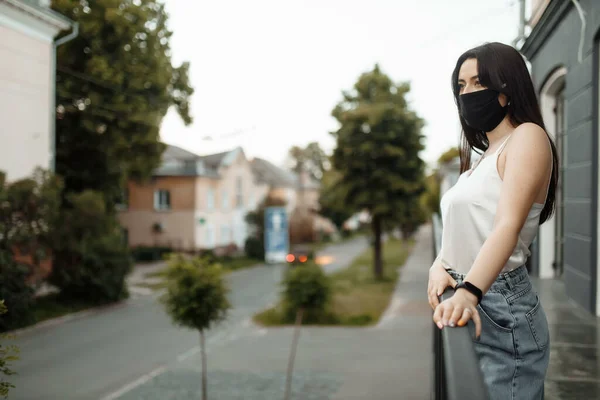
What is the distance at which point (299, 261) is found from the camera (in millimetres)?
15055

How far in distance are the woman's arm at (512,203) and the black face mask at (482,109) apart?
7.5 inches

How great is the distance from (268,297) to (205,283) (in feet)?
35.4

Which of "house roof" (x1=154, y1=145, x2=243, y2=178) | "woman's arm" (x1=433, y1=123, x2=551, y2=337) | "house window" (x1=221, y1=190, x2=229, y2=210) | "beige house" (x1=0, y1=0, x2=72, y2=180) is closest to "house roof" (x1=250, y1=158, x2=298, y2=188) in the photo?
"house window" (x1=221, y1=190, x2=229, y2=210)

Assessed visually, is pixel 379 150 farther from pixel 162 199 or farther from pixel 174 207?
pixel 162 199

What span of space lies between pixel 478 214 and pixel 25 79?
7.67m

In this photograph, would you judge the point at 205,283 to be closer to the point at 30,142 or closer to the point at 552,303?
the point at 30,142

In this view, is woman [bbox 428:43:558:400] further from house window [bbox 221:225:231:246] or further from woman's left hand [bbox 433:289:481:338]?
house window [bbox 221:225:231:246]

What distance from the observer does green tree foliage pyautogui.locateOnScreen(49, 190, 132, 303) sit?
14.4 metres

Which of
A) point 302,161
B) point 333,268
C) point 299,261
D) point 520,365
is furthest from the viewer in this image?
point 302,161

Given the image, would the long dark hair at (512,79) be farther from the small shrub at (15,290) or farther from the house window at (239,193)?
the house window at (239,193)

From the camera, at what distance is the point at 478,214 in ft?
4.64

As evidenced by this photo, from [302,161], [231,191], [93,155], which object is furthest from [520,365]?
[302,161]

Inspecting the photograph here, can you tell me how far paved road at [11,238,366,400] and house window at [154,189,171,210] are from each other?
12166 millimetres

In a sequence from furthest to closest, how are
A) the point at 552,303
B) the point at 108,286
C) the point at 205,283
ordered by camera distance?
the point at 108,286, the point at 205,283, the point at 552,303
